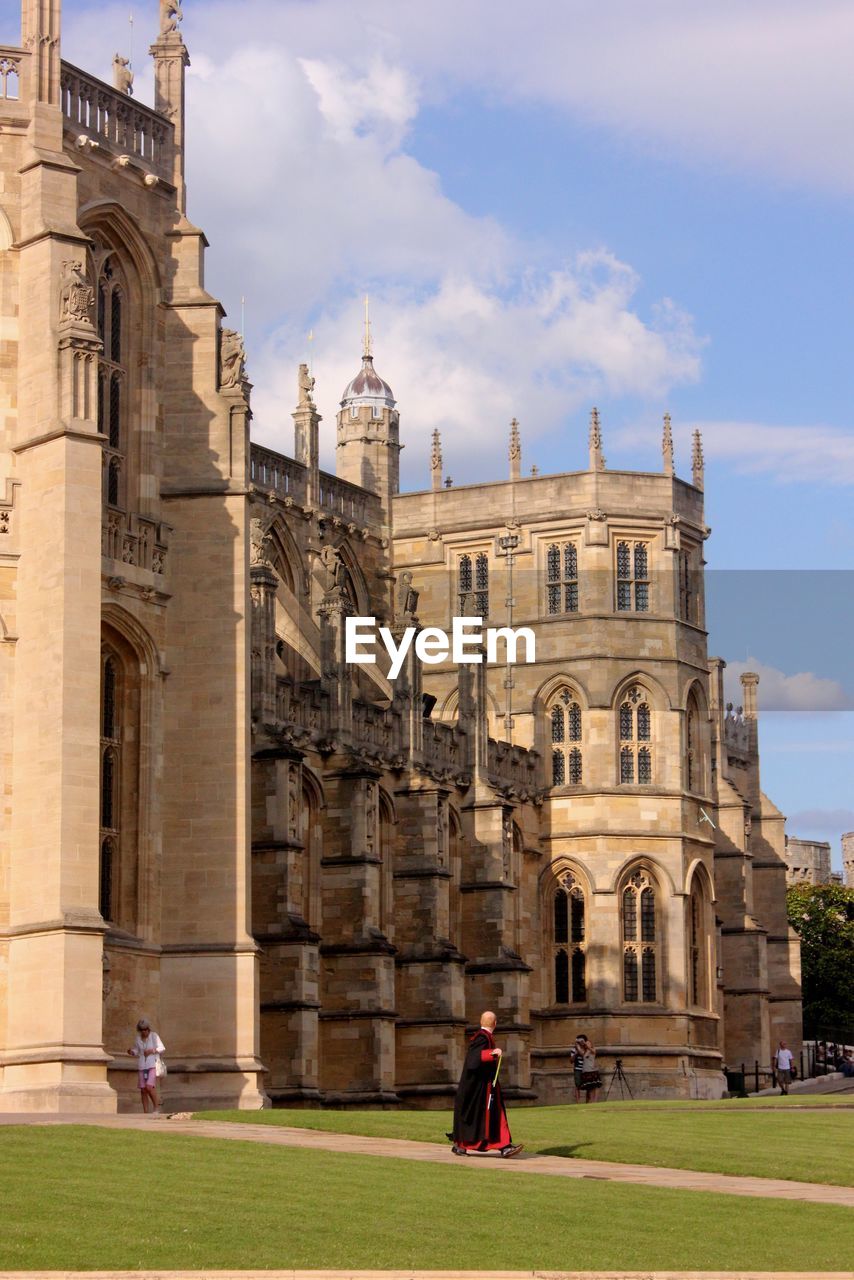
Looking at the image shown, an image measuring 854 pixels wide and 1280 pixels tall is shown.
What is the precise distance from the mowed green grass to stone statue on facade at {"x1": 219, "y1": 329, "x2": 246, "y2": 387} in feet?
60.6

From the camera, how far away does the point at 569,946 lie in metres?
64.2

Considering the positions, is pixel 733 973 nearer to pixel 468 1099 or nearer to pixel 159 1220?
pixel 468 1099

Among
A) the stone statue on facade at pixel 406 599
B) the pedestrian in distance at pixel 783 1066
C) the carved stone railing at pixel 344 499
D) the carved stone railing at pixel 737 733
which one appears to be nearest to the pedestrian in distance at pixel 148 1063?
the stone statue on facade at pixel 406 599

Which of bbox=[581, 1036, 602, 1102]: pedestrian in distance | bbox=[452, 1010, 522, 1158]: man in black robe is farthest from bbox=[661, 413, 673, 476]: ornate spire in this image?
bbox=[452, 1010, 522, 1158]: man in black robe

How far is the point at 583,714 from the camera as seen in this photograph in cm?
6462

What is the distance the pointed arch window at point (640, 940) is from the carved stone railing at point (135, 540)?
27014 millimetres

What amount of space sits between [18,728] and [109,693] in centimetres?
346

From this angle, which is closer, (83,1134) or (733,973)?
(83,1134)

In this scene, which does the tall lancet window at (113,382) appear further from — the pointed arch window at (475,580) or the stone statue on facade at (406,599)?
the pointed arch window at (475,580)

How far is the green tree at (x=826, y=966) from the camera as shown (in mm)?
94688

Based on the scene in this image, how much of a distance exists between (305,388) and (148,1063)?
34.3m

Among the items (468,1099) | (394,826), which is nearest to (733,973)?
(394,826)

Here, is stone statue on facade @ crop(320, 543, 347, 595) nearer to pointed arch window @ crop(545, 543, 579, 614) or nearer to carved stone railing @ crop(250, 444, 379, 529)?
carved stone railing @ crop(250, 444, 379, 529)

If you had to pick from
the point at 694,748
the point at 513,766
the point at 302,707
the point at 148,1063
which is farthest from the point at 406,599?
the point at 148,1063
